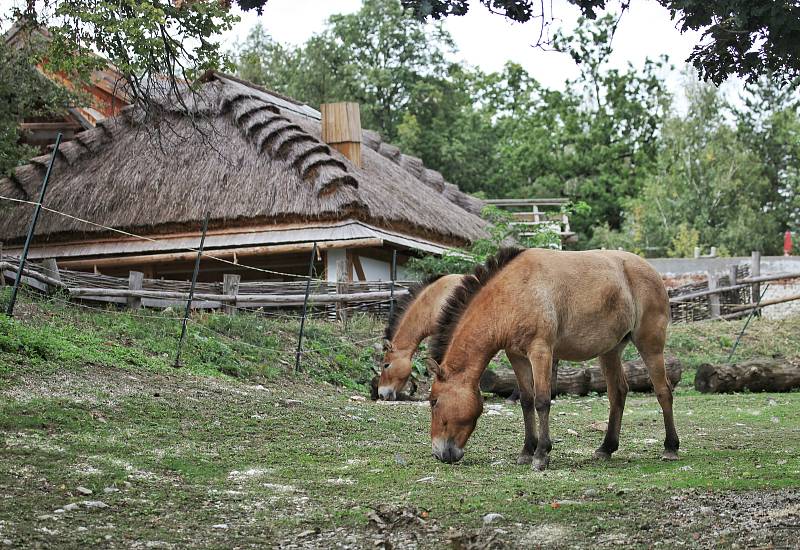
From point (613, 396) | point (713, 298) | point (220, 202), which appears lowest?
point (613, 396)

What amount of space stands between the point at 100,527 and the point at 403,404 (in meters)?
6.84

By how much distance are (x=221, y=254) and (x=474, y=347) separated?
40.9 feet

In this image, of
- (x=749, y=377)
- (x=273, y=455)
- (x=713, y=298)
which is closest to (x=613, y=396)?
(x=273, y=455)

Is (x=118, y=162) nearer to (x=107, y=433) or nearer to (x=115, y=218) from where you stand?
(x=115, y=218)

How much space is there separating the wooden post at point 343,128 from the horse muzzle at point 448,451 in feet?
49.5

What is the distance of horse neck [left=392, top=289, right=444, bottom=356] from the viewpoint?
1180cm

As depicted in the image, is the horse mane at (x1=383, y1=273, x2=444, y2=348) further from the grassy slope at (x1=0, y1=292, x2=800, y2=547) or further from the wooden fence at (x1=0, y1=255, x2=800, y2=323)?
the wooden fence at (x1=0, y1=255, x2=800, y2=323)

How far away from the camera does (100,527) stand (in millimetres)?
5574

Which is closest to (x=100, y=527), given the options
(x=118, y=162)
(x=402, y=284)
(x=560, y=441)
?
(x=560, y=441)

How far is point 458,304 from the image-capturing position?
314 inches

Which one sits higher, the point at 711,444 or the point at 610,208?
the point at 610,208

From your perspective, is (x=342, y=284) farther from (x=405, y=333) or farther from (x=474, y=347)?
(x=474, y=347)

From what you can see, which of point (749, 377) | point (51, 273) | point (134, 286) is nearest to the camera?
point (51, 273)

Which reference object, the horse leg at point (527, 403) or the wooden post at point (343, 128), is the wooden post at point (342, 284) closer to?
the wooden post at point (343, 128)
